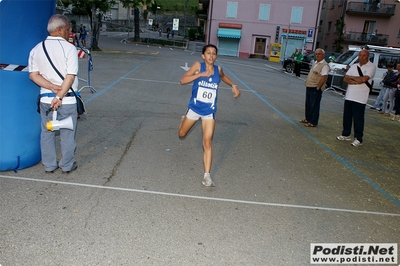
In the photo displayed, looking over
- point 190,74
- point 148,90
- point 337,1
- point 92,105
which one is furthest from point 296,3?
point 190,74

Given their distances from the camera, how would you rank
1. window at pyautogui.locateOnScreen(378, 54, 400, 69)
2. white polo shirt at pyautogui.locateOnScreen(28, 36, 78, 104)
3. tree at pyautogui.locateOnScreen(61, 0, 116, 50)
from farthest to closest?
1. tree at pyautogui.locateOnScreen(61, 0, 116, 50)
2. window at pyautogui.locateOnScreen(378, 54, 400, 69)
3. white polo shirt at pyautogui.locateOnScreen(28, 36, 78, 104)

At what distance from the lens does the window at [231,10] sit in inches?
1721

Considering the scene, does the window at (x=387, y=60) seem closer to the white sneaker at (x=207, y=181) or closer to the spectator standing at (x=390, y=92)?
the spectator standing at (x=390, y=92)

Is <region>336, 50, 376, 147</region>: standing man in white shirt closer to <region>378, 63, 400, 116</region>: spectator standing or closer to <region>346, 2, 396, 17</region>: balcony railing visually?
<region>378, 63, 400, 116</region>: spectator standing

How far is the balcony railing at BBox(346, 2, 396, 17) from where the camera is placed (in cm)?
4172

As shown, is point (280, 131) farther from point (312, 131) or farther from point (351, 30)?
point (351, 30)

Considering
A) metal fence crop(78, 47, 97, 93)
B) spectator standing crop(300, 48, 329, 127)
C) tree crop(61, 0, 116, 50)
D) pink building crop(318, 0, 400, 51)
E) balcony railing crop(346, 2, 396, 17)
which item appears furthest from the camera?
pink building crop(318, 0, 400, 51)

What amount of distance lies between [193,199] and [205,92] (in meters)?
1.33

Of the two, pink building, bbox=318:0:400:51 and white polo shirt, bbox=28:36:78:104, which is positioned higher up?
pink building, bbox=318:0:400:51

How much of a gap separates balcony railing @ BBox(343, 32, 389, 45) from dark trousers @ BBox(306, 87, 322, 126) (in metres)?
38.4

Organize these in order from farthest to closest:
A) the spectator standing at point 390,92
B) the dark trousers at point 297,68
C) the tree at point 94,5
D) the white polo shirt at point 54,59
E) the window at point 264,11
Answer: the window at point 264,11, the tree at point 94,5, the dark trousers at point 297,68, the spectator standing at point 390,92, the white polo shirt at point 54,59

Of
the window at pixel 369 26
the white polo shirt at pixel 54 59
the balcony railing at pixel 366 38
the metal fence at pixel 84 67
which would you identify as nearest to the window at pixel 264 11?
the balcony railing at pixel 366 38

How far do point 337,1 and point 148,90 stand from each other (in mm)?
42676

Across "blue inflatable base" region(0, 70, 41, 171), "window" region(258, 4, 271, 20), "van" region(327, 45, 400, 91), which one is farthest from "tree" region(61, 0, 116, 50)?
"window" region(258, 4, 271, 20)
